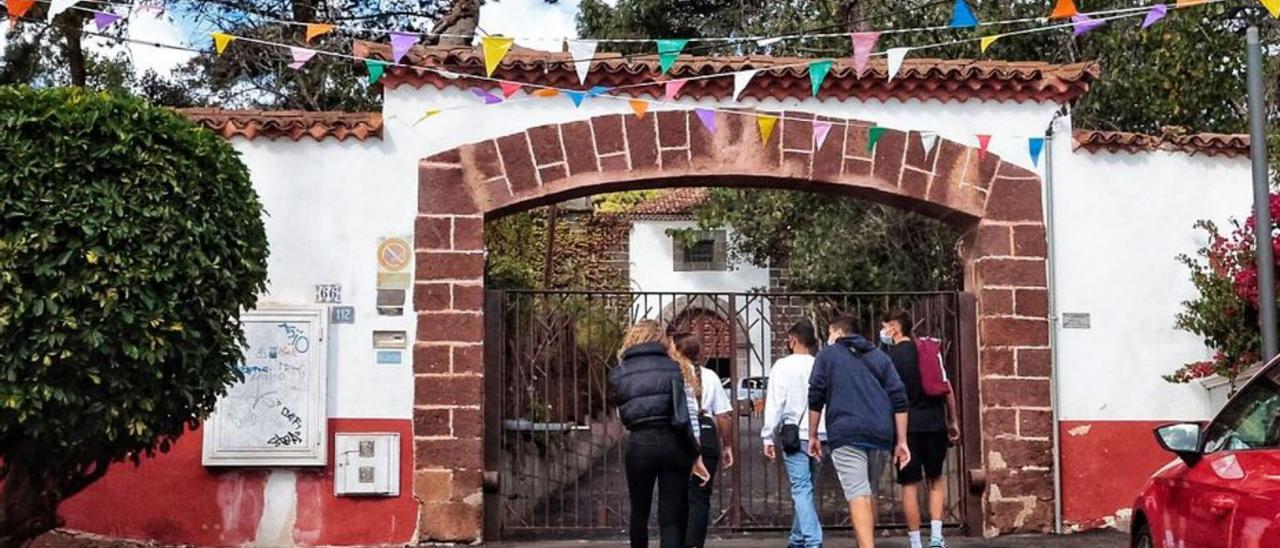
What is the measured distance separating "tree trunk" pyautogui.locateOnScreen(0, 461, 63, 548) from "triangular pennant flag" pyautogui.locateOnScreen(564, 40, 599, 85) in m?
4.32

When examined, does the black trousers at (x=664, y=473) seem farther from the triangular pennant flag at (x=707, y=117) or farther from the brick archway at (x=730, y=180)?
the triangular pennant flag at (x=707, y=117)

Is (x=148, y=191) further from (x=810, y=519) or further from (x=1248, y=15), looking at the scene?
(x=1248, y=15)

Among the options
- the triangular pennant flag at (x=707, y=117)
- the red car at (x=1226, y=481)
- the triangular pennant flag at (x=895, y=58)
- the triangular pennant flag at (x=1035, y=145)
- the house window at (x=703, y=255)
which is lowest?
the red car at (x=1226, y=481)

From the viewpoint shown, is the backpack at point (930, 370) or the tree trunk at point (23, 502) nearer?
the tree trunk at point (23, 502)

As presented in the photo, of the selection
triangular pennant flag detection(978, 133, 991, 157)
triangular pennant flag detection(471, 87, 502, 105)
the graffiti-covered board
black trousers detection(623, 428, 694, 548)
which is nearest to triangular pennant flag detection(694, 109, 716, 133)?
triangular pennant flag detection(471, 87, 502, 105)

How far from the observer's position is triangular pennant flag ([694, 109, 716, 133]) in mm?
9922

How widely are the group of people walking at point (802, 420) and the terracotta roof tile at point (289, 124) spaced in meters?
3.13

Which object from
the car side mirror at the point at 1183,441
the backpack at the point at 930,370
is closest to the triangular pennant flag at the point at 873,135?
the backpack at the point at 930,370

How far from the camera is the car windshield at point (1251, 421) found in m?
4.91

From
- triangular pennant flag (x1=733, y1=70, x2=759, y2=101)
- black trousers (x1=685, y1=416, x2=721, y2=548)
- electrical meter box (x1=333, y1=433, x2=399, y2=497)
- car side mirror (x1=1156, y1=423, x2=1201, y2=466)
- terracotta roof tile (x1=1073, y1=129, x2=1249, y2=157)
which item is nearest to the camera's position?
car side mirror (x1=1156, y1=423, x2=1201, y2=466)

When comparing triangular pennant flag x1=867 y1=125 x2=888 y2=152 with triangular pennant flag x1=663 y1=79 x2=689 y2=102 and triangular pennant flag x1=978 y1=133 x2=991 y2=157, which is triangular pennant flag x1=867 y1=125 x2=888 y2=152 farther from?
triangular pennant flag x1=663 y1=79 x2=689 y2=102

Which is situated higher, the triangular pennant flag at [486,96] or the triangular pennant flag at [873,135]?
the triangular pennant flag at [486,96]

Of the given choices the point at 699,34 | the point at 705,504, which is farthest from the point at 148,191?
the point at 699,34

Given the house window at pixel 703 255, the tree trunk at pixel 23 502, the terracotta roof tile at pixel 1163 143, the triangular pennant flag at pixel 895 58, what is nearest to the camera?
the tree trunk at pixel 23 502
